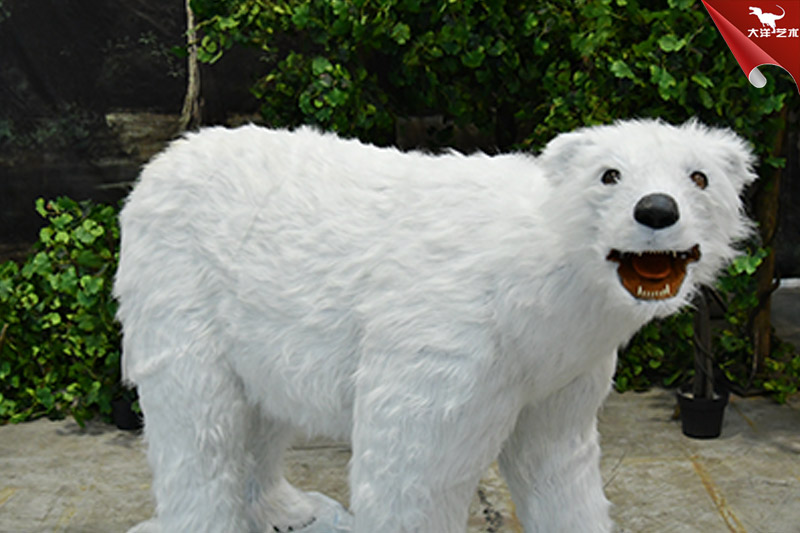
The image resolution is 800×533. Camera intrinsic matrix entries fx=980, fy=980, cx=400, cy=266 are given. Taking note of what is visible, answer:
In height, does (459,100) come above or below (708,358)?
above

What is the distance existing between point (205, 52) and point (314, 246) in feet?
7.54

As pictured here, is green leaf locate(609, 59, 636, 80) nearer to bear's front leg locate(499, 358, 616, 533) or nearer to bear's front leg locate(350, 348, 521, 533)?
bear's front leg locate(499, 358, 616, 533)

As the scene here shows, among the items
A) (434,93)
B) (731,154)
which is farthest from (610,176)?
(434,93)

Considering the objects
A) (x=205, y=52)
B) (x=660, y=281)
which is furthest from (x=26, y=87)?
(x=660, y=281)

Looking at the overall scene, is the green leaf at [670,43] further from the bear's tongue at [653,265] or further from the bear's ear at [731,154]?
the bear's tongue at [653,265]

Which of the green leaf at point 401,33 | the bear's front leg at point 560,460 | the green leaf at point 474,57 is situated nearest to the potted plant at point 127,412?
the green leaf at point 401,33

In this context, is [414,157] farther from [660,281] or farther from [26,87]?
[26,87]

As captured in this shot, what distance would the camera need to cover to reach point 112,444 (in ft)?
13.2

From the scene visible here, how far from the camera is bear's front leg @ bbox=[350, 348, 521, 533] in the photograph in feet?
5.97

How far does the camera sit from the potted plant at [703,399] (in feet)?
13.1

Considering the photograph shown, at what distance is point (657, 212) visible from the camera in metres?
1.54

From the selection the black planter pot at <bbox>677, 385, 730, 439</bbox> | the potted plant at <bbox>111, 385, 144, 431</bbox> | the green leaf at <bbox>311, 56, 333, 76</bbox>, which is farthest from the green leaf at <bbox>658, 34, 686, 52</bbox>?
the potted plant at <bbox>111, 385, 144, 431</bbox>

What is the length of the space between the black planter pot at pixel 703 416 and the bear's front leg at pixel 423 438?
2348 mm

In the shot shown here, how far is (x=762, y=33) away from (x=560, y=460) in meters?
1.52
